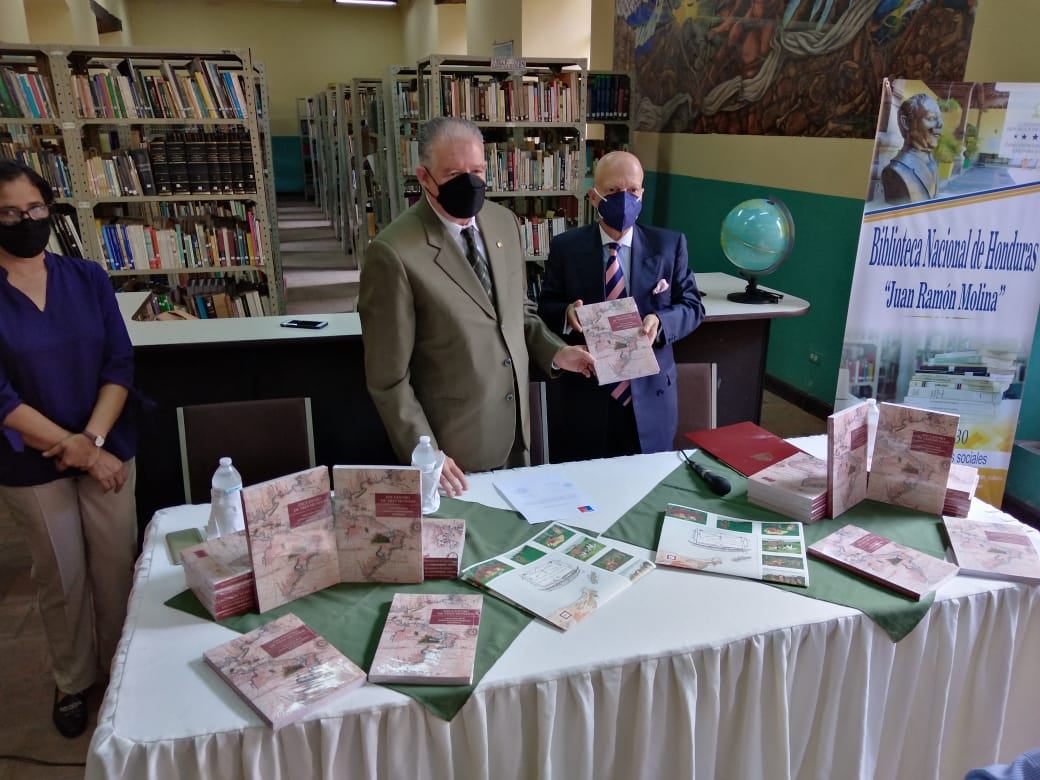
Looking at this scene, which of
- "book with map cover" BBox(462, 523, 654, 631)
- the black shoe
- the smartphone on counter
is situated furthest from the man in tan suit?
the black shoe

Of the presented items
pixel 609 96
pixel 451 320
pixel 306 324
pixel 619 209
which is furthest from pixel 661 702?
pixel 609 96

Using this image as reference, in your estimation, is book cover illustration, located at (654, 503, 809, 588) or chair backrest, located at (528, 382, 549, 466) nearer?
book cover illustration, located at (654, 503, 809, 588)

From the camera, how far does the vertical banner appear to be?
3.12 metres

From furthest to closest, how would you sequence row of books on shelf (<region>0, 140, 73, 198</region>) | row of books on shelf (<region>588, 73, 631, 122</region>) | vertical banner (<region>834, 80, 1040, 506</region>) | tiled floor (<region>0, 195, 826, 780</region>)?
row of books on shelf (<region>588, 73, 631, 122</region>), row of books on shelf (<region>0, 140, 73, 198</region>), vertical banner (<region>834, 80, 1040, 506</region>), tiled floor (<region>0, 195, 826, 780</region>)

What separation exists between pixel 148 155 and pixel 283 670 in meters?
4.49

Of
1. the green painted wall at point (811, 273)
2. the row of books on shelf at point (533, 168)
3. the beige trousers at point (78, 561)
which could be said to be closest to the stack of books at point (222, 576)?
the beige trousers at point (78, 561)

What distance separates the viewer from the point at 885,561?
5.33 ft

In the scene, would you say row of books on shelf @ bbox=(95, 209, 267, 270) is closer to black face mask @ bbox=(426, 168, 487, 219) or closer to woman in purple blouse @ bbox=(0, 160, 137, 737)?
woman in purple blouse @ bbox=(0, 160, 137, 737)

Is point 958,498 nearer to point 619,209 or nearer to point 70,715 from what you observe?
point 619,209

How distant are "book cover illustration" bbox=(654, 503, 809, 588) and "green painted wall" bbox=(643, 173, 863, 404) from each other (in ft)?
10.1

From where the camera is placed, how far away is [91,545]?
2199 mm

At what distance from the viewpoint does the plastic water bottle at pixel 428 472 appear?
5.73 ft

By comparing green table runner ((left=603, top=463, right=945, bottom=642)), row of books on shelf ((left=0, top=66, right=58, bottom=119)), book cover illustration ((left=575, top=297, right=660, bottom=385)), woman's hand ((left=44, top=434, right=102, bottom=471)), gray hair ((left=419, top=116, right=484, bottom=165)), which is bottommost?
green table runner ((left=603, top=463, right=945, bottom=642))

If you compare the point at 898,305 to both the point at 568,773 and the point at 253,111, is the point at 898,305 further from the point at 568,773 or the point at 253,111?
the point at 253,111
